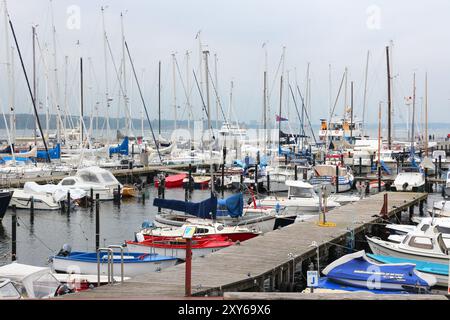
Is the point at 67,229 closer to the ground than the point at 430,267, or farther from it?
closer to the ground

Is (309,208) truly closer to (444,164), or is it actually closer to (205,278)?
(205,278)

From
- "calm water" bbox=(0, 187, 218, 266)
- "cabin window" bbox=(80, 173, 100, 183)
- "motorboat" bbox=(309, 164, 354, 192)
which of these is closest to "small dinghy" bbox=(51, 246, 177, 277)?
"calm water" bbox=(0, 187, 218, 266)

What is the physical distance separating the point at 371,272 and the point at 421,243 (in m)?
3.82

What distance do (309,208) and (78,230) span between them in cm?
1284

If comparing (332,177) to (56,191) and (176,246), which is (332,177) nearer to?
(56,191)

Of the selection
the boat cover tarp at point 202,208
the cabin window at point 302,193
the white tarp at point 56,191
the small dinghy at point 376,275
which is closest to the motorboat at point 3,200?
the white tarp at point 56,191

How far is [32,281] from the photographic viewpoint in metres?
14.8

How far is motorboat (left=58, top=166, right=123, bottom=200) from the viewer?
42.4m

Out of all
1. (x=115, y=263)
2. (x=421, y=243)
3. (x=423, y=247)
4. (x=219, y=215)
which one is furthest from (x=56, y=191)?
(x=423, y=247)

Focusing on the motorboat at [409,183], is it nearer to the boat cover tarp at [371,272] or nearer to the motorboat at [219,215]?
the motorboat at [219,215]

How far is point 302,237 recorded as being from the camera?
21.8 m

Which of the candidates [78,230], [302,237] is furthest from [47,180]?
[302,237]
